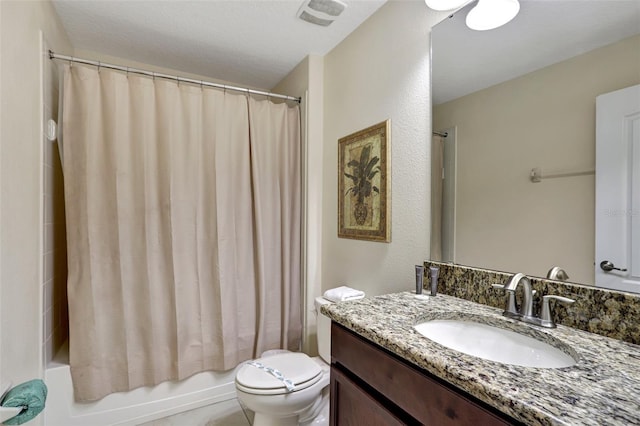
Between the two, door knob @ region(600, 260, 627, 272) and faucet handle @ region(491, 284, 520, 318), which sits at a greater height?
door knob @ region(600, 260, 627, 272)

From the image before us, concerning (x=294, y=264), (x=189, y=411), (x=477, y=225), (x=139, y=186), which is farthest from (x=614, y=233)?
(x=189, y=411)

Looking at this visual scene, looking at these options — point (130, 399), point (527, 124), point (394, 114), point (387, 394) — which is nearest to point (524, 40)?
point (527, 124)

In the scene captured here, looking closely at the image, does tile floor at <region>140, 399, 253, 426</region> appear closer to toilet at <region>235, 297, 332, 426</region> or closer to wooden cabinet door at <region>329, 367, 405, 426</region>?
toilet at <region>235, 297, 332, 426</region>

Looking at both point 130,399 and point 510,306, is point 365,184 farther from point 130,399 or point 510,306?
point 130,399

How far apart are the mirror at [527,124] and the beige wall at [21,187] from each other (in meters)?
1.70

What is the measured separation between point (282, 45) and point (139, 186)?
1.29 m

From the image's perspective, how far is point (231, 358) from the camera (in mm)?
1952

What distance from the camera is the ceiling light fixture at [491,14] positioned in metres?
1.04

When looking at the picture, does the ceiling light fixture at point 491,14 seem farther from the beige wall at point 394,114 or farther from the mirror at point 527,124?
the beige wall at point 394,114

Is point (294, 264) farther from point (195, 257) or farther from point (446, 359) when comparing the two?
point (446, 359)

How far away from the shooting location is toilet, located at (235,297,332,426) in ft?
4.34

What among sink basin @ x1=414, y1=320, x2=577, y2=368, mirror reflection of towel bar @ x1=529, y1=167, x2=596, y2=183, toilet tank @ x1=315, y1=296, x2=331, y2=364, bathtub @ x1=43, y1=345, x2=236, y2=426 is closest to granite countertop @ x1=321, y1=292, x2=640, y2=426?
sink basin @ x1=414, y1=320, x2=577, y2=368

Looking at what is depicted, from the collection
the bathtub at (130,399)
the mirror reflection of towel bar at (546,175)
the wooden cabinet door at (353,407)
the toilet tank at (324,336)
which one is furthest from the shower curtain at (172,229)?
the mirror reflection of towel bar at (546,175)

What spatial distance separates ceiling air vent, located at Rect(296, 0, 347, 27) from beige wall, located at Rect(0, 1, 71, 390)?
125 centimetres
